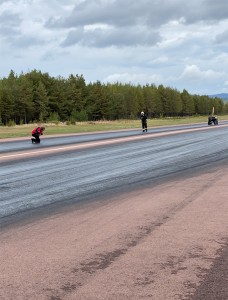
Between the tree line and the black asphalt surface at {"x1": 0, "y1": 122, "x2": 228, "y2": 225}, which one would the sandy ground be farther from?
the tree line

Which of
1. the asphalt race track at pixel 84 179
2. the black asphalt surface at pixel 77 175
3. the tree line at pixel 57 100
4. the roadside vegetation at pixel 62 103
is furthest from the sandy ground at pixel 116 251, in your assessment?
the tree line at pixel 57 100

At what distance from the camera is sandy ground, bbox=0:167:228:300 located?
12.3 ft

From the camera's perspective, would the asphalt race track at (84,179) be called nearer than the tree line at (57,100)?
Yes

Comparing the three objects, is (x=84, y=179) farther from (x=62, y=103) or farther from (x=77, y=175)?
(x=62, y=103)

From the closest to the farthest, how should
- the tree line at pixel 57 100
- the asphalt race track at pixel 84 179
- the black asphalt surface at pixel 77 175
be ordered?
1. the asphalt race track at pixel 84 179
2. the black asphalt surface at pixel 77 175
3. the tree line at pixel 57 100

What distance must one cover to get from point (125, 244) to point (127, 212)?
1760mm

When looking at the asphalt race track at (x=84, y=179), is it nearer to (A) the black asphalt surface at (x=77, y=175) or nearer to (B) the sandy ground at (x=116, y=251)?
(A) the black asphalt surface at (x=77, y=175)

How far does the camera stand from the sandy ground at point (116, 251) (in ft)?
12.3

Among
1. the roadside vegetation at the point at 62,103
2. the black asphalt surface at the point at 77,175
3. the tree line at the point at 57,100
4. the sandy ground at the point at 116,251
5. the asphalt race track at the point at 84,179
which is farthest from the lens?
the tree line at the point at 57,100

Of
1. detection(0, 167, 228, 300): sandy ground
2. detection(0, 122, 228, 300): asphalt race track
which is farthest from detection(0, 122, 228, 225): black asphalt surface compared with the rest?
detection(0, 167, 228, 300): sandy ground

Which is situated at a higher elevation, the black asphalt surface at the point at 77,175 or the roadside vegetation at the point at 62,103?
the roadside vegetation at the point at 62,103

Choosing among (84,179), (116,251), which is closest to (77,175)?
(84,179)

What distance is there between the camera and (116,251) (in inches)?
188

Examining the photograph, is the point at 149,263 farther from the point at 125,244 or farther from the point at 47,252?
the point at 47,252
